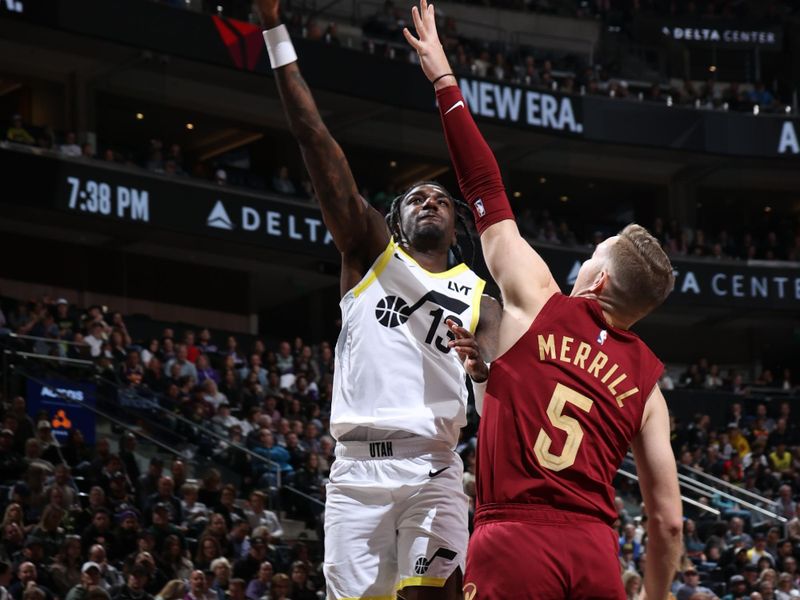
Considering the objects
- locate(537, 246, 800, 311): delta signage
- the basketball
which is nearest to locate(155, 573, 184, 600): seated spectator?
the basketball

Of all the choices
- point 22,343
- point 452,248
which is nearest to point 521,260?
point 452,248

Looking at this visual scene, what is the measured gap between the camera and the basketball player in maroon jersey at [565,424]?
3.85 m

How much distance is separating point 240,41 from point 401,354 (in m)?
20.5

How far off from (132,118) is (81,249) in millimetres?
3429

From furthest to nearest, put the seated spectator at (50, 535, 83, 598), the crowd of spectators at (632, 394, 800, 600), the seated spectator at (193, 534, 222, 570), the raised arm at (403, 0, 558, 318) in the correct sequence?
1. the crowd of spectators at (632, 394, 800, 600)
2. the seated spectator at (193, 534, 222, 570)
3. the seated spectator at (50, 535, 83, 598)
4. the raised arm at (403, 0, 558, 318)

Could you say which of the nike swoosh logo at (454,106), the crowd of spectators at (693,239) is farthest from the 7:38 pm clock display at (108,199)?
the nike swoosh logo at (454,106)

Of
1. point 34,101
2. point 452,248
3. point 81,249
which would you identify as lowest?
point 452,248

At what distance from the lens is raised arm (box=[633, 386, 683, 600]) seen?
4.02m

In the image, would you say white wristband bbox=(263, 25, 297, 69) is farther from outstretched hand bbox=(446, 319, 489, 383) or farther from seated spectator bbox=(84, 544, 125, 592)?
seated spectator bbox=(84, 544, 125, 592)

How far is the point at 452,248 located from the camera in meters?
6.16

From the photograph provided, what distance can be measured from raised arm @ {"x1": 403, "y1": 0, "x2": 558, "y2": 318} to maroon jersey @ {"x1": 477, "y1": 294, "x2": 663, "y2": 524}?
0.28ft

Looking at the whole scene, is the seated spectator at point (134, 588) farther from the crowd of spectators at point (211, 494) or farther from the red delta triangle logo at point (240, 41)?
the red delta triangle logo at point (240, 41)

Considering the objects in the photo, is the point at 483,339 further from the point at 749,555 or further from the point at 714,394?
the point at 714,394

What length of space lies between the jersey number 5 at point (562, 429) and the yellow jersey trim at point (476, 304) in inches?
59.6
